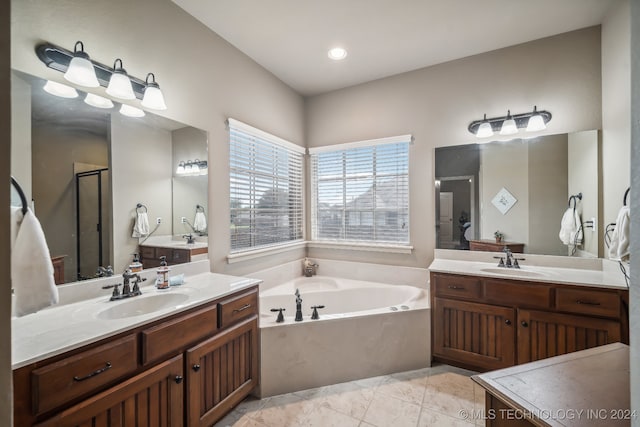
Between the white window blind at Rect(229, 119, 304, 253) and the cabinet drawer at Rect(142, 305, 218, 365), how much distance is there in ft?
2.99

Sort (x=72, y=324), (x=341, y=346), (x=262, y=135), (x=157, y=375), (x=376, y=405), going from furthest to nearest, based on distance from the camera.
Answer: (x=262, y=135)
(x=341, y=346)
(x=376, y=405)
(x=157, y=375)
(x=72, y=324)

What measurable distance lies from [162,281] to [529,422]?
1.92 m

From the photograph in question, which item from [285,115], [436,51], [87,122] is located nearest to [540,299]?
[436,51]

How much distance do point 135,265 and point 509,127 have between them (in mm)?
3184

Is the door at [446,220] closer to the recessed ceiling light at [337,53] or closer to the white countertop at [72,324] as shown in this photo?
the recessed ceiling light at [337,53]

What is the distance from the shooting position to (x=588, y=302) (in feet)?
6.11

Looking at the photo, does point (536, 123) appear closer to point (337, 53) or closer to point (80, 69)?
point (337, 53)

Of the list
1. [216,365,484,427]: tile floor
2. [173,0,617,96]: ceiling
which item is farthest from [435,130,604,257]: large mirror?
[216,365,484,427]: tile floor

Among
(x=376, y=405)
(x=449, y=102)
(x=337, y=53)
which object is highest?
(x=337, y=53)

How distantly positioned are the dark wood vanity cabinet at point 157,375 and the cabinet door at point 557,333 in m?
1.96

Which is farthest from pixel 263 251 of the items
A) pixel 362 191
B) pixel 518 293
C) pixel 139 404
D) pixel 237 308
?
pixel 518 293

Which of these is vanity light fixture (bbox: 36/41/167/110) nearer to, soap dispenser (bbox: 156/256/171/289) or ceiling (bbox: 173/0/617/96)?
ceiling (bbox: 173/0/617/96)

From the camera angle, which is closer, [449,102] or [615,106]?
[615,106]

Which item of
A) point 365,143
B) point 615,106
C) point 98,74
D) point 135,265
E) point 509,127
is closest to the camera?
point 98,74
